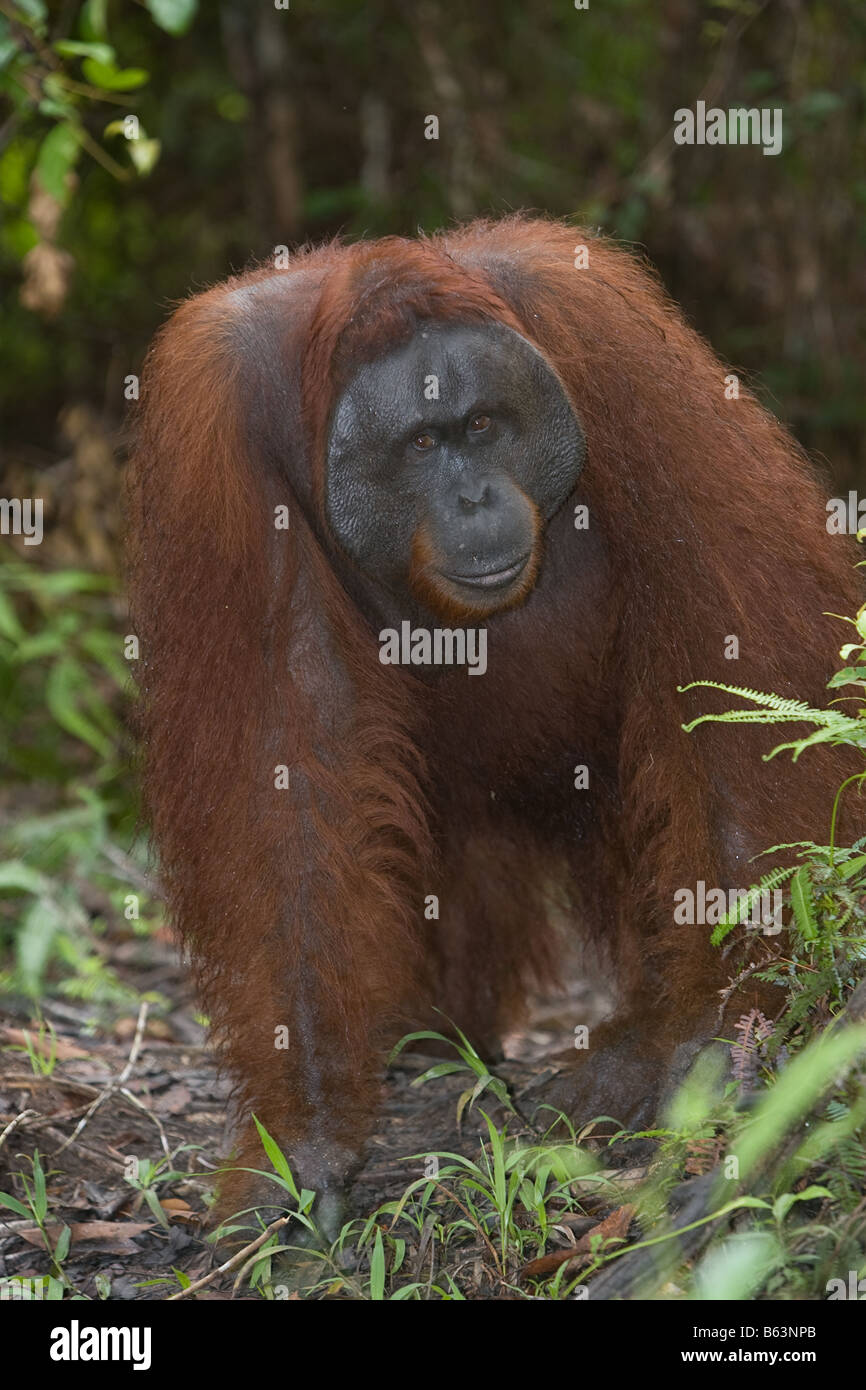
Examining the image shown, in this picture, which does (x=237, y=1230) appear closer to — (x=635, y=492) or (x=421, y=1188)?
(x=421, y=1188)

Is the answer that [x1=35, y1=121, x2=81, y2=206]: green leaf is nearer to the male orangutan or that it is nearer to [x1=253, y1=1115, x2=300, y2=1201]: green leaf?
the male orangutan

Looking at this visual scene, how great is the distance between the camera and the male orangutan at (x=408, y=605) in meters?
3.58

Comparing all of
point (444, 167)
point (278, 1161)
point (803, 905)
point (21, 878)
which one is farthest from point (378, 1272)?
point (444, 167)

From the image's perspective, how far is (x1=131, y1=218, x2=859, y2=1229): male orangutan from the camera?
358 centimetres

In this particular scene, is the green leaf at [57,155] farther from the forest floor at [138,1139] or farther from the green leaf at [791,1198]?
the green leaf at [791,1198]

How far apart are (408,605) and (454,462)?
394 millimetres

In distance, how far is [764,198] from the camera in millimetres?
7828

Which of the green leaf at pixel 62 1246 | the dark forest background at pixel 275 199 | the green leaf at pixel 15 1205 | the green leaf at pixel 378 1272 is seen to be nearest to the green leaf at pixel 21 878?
the dark forest background at pixel 275 199

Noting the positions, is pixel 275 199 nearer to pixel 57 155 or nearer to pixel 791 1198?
pixel 57 155

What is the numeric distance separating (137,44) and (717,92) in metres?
3.50

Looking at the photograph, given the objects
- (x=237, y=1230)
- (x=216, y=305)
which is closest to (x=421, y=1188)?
(x=237, y=1230)

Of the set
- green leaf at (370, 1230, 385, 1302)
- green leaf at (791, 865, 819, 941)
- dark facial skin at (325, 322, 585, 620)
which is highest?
dark facial skin at (325, 322, 585, 620)

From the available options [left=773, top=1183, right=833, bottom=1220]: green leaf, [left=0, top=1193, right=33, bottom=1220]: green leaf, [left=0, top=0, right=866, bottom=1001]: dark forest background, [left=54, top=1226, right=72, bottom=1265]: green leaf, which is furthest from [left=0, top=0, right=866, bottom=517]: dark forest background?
[left=773, top=1183, right=833, bottom=1220]: green leaf

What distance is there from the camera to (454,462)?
3.72 m
